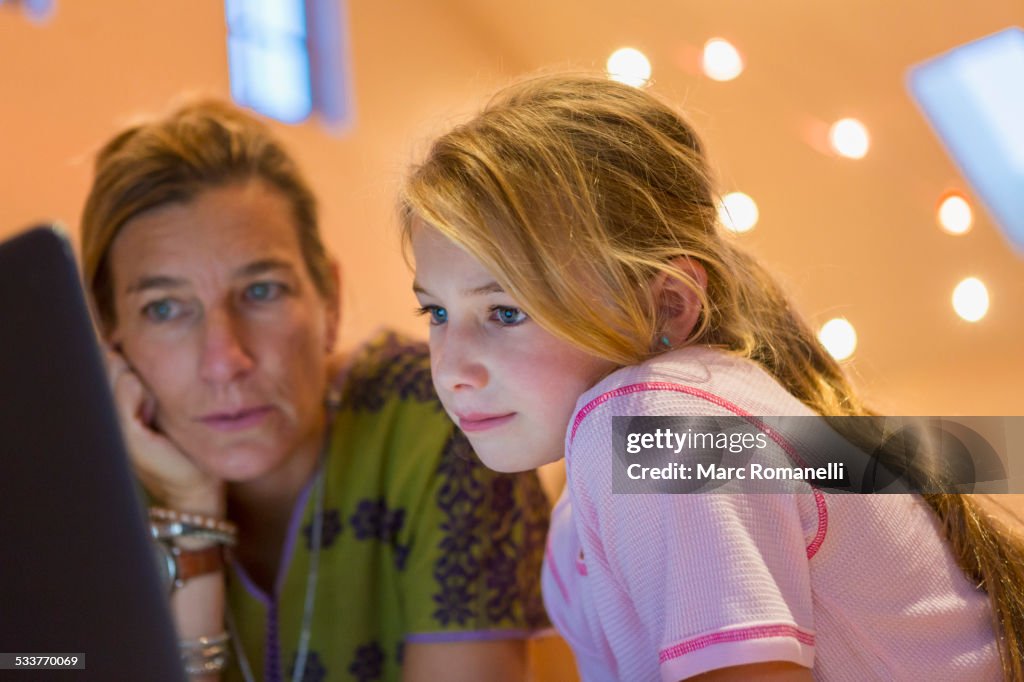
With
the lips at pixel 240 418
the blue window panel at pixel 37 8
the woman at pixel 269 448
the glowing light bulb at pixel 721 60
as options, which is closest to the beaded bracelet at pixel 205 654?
the woman at pixel 269 448

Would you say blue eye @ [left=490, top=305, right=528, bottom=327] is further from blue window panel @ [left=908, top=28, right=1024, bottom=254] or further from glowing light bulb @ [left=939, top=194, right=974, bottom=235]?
glowing light bulb @ [left=939, top=194, right=974, bottom=235]

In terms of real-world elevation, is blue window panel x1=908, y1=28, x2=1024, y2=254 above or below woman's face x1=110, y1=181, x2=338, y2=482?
above

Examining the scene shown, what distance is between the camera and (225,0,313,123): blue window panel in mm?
2115

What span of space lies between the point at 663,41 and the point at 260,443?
1.16 meters

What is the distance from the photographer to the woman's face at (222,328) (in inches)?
44.3

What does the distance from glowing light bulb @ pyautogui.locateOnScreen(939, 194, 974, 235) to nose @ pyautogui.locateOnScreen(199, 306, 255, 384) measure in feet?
3.62

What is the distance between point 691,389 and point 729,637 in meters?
0.17

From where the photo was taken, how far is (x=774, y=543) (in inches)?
24.7

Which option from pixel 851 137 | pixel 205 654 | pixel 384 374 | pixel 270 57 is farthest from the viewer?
pixel 270 57

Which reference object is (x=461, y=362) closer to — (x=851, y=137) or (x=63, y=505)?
(x=63, y=505)

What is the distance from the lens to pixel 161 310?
117 centimetres

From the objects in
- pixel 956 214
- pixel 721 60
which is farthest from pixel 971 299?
pixel 721 60

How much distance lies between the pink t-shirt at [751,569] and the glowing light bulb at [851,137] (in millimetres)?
1057

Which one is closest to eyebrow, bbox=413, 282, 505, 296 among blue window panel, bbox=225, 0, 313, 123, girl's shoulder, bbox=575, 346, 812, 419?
girl's shoulder, bbox=575, 346, 812, 419
